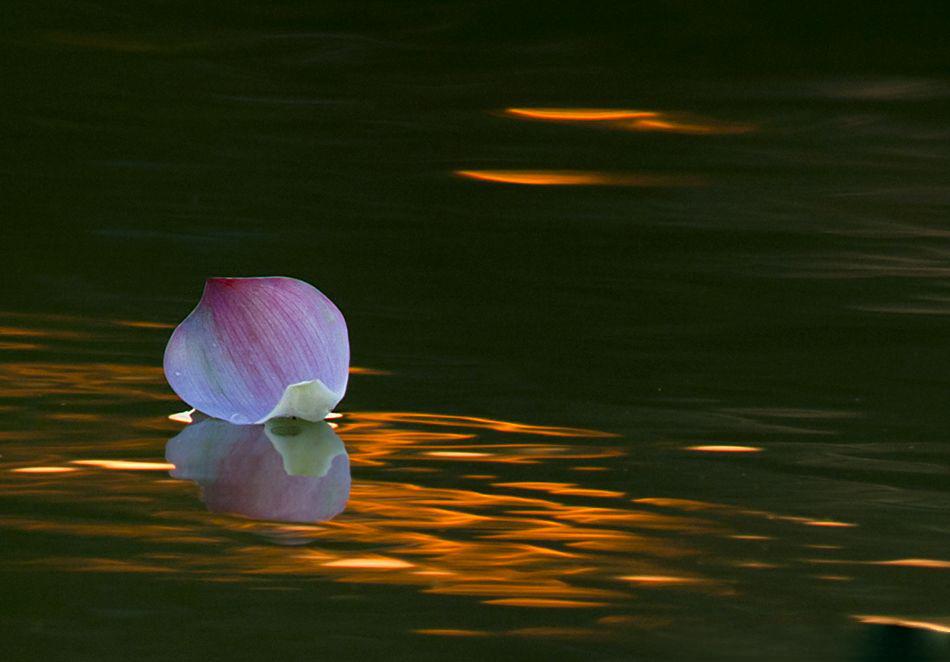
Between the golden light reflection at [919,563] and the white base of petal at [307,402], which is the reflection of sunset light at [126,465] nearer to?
the white base of petal at [307,402]

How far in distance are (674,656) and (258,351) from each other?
0.55 meters

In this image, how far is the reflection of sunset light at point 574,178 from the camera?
6.32ft

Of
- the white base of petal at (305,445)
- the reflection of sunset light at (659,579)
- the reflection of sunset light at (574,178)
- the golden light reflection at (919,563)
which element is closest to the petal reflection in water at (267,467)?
the white base of petal at (305,445)

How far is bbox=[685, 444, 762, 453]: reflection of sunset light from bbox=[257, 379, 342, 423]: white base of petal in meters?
0.24

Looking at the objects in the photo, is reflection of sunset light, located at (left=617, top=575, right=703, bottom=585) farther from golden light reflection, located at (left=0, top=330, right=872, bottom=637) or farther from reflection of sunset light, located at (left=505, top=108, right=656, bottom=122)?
reflection of sunset light, located at (left=505, top=108, right=656, bottom=122)

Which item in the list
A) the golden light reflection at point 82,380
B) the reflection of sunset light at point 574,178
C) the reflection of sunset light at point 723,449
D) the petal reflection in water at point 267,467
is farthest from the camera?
the reflection of sunset light at point 574,178

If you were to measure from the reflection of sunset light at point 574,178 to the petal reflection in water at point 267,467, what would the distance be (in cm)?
80

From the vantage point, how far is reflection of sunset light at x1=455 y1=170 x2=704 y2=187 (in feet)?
6.32

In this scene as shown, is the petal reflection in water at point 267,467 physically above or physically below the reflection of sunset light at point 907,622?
above

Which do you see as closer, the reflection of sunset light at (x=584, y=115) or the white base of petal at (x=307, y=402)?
the white base of petal at (x=307, y=402)

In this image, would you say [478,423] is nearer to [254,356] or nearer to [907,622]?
[254,356]

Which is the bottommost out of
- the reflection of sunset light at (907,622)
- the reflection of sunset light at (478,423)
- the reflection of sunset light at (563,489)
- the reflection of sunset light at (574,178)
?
the reflection of sunset light at (907,622)

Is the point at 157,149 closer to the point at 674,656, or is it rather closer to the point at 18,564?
the point at 18,564

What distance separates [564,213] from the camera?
1.80 metres
